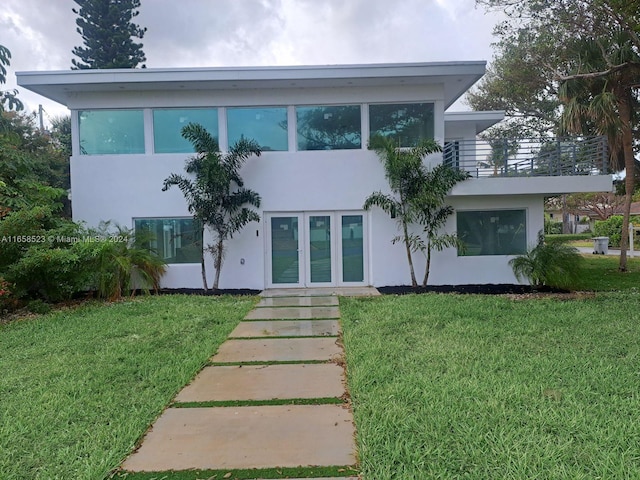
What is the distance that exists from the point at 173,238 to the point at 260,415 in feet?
25.3

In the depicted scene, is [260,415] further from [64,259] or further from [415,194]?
[415,194]

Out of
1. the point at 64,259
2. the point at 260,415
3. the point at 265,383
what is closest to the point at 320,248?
the point at 64,259

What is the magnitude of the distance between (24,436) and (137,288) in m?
7.04

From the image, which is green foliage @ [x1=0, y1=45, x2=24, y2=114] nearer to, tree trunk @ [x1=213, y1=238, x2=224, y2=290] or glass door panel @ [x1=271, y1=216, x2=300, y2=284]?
tree trunk @ [x1=213, y1=238, x2=224, y2=290]

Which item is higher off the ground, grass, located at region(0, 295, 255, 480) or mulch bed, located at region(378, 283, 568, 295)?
mulch bed, located at region(378, 283, 568, 295)

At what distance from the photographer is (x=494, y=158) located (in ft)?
33.4

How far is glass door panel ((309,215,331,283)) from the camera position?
395 inches

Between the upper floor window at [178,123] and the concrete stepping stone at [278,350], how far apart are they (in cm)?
635

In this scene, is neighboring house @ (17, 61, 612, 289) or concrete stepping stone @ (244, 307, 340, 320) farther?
neighboring house @ (17, 61, 612, 289)

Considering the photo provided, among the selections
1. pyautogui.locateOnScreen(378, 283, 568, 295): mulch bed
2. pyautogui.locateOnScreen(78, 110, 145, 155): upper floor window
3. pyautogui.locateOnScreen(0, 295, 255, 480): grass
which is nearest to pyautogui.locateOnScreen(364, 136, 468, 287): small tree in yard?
pyautogui.locateOnScreen(378, 283, 568, 295): mulch bed

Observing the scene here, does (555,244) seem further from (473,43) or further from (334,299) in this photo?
(473,43)

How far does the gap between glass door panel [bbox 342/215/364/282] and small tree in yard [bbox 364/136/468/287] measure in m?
0.61

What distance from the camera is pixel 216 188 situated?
8.90 metres

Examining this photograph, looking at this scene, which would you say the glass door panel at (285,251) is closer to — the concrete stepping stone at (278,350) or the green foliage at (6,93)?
the concrete stepping stone at (278,350)
